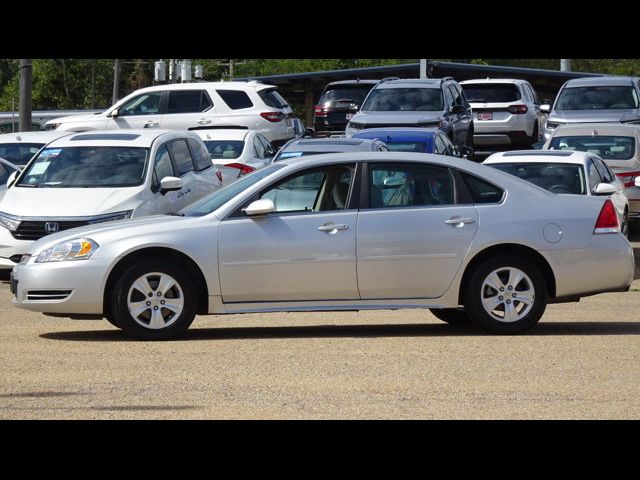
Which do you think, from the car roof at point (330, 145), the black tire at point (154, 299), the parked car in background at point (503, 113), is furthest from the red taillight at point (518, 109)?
the black tire at point (154, 299)

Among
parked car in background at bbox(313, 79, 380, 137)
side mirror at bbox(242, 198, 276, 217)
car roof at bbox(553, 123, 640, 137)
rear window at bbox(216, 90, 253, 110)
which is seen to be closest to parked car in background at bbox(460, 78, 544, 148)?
parked car in background at bbox(313, 79, 380, 137)

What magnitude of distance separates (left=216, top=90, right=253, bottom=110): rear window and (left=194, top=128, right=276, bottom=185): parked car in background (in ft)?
13.8

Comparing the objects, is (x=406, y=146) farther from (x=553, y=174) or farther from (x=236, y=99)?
(x=236, y=99)

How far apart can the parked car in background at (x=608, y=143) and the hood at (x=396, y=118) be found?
4.23 meters

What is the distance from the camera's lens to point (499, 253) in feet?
34.9

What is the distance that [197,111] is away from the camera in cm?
2711

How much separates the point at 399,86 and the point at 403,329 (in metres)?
15.9

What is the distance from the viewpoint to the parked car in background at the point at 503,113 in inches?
1177

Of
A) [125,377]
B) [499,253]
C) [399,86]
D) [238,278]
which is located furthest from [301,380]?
[399,86]

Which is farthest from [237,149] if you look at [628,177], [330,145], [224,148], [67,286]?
A: [67,286]

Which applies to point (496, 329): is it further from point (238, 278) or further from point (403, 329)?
point (238, 278)

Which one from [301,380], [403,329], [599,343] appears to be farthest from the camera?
[403,329]

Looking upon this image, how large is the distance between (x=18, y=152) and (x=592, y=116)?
36.3 feet

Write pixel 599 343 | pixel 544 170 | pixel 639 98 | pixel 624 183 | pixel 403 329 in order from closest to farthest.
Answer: pixel 599 343, pixel 403 329, pixel 544 170, pixel 624 183, pixel 639 98
